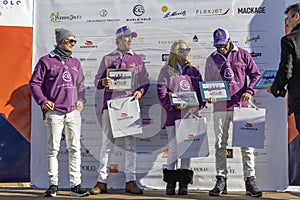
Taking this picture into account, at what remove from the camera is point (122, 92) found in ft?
16.5

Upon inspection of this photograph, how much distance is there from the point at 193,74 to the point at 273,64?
988 mm

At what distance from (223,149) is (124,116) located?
1.13 meters

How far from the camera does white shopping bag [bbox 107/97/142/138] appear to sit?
4.91 m

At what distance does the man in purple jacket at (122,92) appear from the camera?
4.98 metres

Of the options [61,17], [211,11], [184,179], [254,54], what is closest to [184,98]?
[184,179]

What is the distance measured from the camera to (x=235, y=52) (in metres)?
4.95

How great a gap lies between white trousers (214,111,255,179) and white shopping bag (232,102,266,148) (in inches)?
4.5

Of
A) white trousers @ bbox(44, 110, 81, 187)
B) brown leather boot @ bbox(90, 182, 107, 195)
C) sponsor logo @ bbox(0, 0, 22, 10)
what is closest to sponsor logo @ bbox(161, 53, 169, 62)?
white trousers @ bbox(44, 110, 81, 187)

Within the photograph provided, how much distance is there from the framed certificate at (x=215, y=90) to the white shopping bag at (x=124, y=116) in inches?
29.6

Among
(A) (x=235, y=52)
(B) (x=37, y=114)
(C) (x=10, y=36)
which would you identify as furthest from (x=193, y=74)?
(C) (x=10, y=36)

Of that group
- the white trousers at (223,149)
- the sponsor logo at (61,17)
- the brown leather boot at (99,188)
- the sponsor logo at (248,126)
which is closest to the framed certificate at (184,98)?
the white trousers at (223,149)

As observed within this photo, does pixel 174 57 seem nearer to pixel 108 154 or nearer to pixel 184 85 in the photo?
pixel 184 85

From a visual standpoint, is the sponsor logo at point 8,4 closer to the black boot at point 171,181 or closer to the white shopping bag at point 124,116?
the white shopping bag at point 124,116

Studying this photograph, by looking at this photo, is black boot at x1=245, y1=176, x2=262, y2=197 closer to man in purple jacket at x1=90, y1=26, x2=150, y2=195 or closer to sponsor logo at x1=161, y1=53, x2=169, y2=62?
man in purple jacket at x1=90, y1=26, x2=150, y2=195
